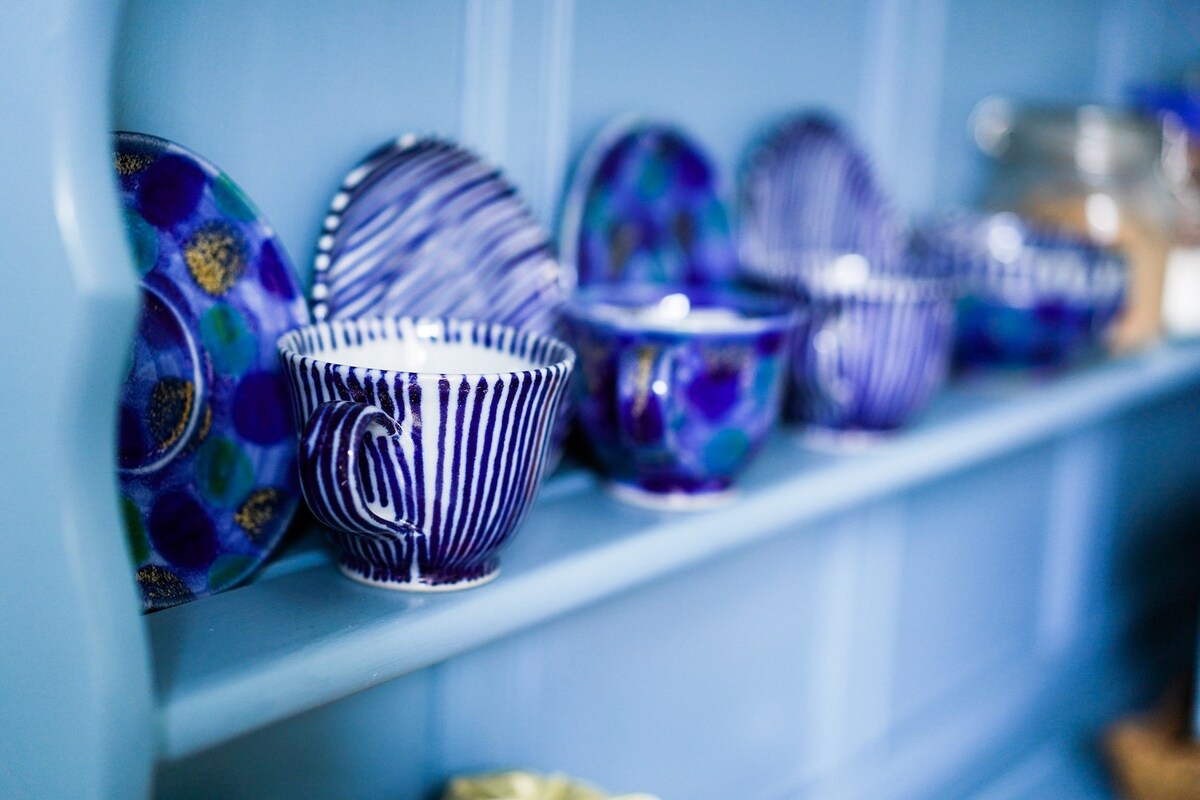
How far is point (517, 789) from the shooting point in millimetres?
543

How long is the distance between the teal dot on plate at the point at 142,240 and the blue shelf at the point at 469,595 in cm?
13

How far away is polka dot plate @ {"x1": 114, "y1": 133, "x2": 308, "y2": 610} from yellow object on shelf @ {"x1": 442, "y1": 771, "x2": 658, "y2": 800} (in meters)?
0.17

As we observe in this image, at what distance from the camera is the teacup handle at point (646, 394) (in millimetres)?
516

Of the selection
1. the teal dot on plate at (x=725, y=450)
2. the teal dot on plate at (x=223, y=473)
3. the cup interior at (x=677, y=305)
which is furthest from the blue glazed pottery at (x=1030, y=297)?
the teal dot on plate at (x=223, y=473)

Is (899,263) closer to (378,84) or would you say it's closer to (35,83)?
(378,84)

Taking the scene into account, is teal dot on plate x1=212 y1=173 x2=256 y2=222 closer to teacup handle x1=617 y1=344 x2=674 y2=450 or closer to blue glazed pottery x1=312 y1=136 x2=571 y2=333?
blue glazed pottery x1=312 y1=136 x2=571 y2=333

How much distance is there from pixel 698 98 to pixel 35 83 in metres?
0.45

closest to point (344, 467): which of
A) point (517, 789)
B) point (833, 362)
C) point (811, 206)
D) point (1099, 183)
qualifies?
point (517, 789)

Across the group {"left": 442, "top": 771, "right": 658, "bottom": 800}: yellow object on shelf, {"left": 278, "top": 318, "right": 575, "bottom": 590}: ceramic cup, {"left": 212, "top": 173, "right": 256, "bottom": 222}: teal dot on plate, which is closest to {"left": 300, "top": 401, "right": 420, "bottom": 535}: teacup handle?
{"left": 278, "top": 318, "right": 575, "bottom": 590}: ceramic cup

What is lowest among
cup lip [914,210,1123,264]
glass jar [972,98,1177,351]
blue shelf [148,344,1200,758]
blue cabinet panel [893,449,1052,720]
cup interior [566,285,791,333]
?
blue cabinet panel [893,449,1052,720]

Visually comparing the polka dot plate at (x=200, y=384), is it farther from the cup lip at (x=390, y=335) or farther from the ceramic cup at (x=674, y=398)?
the ceramic cup at (x=674, y=398)

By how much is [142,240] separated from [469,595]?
0.60 ft

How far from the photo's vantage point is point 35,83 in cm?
29

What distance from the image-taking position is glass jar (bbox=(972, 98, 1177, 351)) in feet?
2.86
